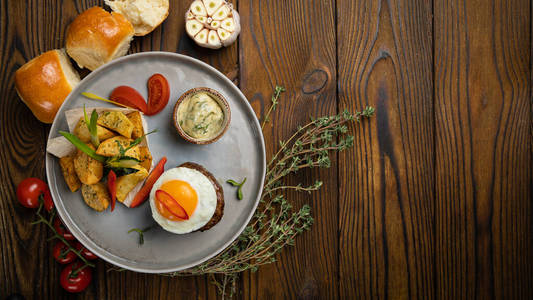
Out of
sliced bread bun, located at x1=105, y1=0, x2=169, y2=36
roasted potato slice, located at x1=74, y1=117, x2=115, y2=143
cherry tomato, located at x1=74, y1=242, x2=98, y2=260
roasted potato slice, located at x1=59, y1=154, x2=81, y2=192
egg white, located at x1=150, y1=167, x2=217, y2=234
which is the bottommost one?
cherry tomato, located at x1=74, y1=242, x2=98, y2=260

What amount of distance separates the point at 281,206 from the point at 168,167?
1.82 ft

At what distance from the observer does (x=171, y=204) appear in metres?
1.43

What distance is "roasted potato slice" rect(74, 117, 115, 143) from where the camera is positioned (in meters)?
1.51

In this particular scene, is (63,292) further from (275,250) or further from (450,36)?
(450,36)

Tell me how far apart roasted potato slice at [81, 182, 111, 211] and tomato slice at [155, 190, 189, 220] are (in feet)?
0.88

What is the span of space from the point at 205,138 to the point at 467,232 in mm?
1410

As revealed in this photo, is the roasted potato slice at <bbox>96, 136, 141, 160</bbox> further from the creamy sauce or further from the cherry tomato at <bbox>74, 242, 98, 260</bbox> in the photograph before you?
the cherry tomato at <bbox>74, 242, 98, 260</bbox>

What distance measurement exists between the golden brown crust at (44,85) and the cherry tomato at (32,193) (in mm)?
314

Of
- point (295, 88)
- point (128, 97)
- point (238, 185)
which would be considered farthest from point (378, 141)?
point (128, 97)

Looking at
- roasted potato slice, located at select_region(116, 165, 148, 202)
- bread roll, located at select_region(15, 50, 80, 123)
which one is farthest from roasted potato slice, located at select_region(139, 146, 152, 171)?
bread roll, located at select_region(15, 50, 80, 123)

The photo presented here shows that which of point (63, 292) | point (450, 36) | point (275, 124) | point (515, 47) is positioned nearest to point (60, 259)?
point (63, 292)

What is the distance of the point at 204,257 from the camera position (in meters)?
1.63

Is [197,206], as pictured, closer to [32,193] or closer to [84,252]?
[84,252]

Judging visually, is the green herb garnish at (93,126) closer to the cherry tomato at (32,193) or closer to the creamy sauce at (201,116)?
the creamy sauce at (201,116)
